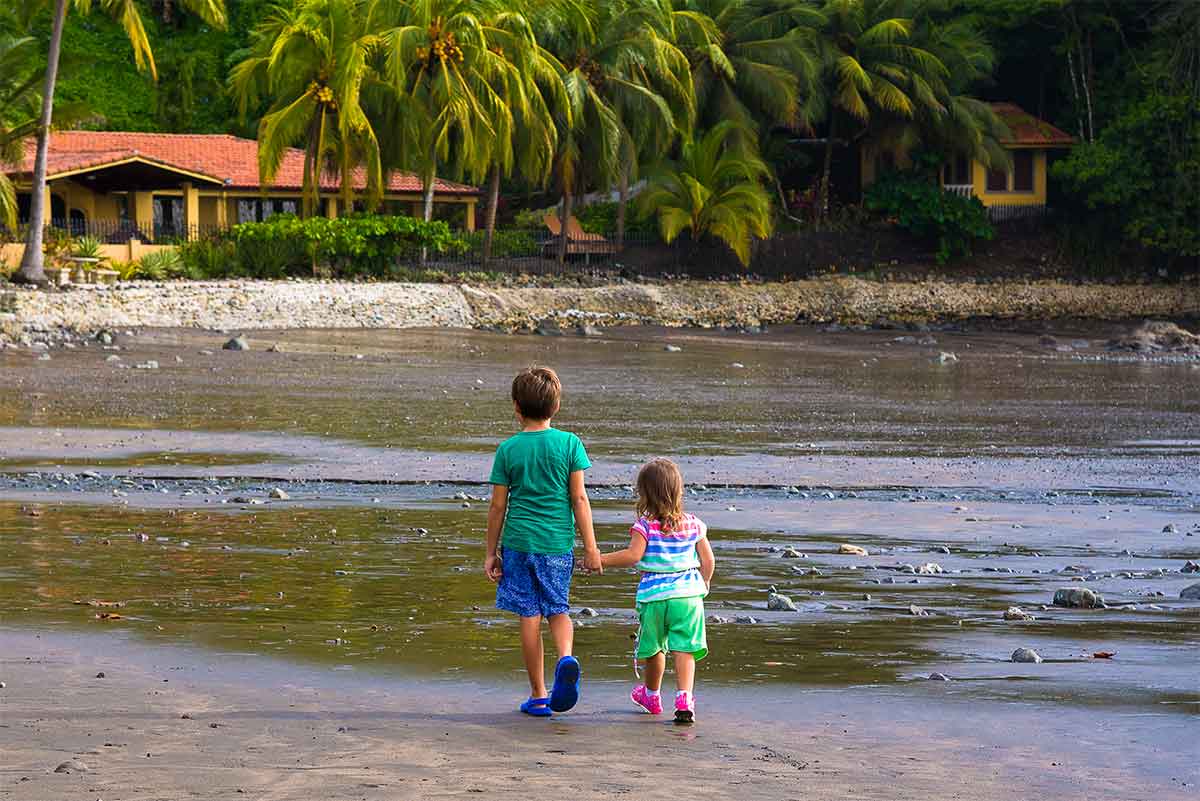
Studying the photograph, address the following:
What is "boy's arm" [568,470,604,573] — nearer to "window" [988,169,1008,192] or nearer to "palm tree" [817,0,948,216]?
"palm tree" [817,0,948,216]

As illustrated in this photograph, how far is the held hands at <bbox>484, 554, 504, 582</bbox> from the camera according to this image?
231 inches

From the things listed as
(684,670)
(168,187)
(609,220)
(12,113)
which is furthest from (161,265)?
(684,670)

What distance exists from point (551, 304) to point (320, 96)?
739 cm

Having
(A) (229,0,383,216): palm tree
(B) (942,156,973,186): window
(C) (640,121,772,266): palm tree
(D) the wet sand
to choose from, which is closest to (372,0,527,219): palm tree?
(A) (229,0,383,216): palm tree

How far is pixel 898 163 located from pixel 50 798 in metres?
49.9

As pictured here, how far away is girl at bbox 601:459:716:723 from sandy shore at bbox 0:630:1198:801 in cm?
19

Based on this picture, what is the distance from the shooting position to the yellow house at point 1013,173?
54.3m

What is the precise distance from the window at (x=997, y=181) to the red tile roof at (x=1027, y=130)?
1641mm

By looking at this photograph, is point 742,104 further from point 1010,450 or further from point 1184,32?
point 1010,450

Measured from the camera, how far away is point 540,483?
5.84 metres

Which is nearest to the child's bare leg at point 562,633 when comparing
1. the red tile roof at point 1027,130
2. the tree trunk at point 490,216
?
the tree trunk at point 490,216

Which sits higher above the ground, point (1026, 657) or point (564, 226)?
point (564, 226)

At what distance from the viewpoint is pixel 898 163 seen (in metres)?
52.5

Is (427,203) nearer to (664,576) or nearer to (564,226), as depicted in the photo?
(564,226)
